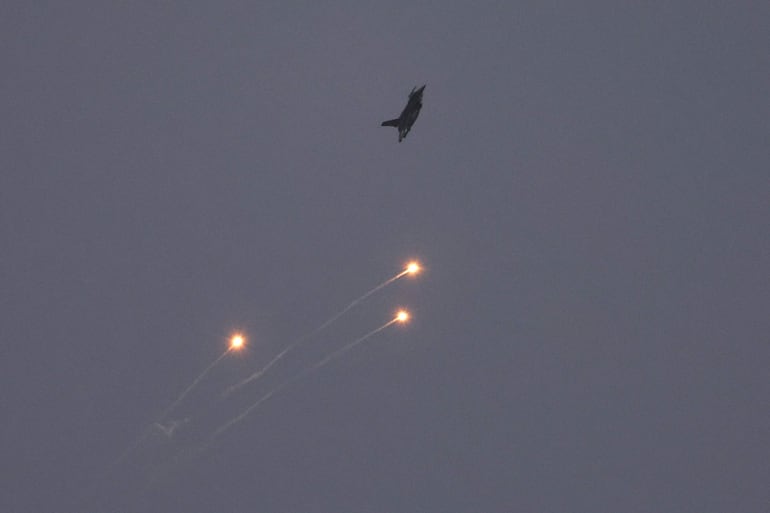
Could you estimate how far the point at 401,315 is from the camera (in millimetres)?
154625

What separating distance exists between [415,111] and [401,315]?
84.6 ft

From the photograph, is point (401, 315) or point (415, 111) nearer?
point (415, 111)

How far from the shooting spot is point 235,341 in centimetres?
14925

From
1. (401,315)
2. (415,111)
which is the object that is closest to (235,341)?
(401,315)

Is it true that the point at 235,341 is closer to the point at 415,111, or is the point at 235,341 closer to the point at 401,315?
the point at 401,315

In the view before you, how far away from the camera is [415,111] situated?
143 metres

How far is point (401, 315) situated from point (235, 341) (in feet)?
66.0

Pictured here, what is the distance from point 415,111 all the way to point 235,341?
3359 centimetres
